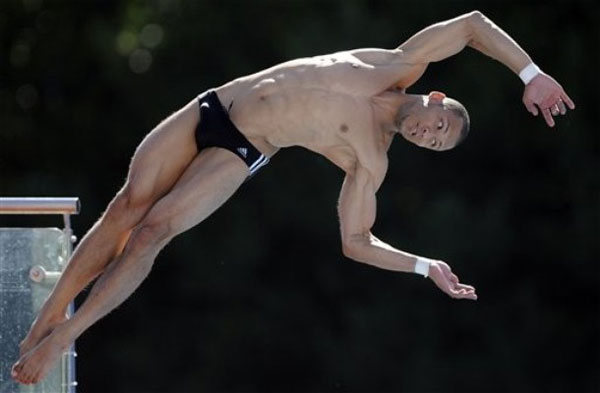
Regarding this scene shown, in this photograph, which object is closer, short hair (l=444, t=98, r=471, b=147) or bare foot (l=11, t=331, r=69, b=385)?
bare foot (l=11, t=331, r=69, b=385)

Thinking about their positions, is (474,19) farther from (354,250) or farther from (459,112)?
(354,250)

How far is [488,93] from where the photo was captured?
14711 millimetres

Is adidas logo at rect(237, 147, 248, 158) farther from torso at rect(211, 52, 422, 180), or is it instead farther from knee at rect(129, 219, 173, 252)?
knee at rect(129, 219, 173, 252)

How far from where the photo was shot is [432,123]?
663 centimetres

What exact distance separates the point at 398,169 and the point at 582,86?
2.03 m

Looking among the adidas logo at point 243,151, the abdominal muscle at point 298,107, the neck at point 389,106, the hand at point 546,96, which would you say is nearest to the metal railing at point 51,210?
the adidas logo at point 243,151

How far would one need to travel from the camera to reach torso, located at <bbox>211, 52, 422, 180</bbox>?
6.77m

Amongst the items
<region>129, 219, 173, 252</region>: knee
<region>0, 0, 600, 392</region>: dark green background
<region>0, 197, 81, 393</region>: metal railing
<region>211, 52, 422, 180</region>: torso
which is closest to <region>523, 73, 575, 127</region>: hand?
<region>211, 52, 422, 180</region>: torso

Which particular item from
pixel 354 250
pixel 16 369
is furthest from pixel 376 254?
pixel 16 369

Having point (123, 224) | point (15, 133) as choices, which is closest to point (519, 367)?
point (15, 133)

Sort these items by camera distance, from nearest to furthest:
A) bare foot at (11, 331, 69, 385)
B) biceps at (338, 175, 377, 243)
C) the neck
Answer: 1. bare foot at (11, 331, 69, 385)
2. the neck
3. biceps at (338, 175, 377, 243)

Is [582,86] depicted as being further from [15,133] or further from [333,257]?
[15,133]

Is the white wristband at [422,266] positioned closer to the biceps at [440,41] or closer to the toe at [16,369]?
the biceps at [440,41]

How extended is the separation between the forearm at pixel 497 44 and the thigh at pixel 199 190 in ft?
4.07
